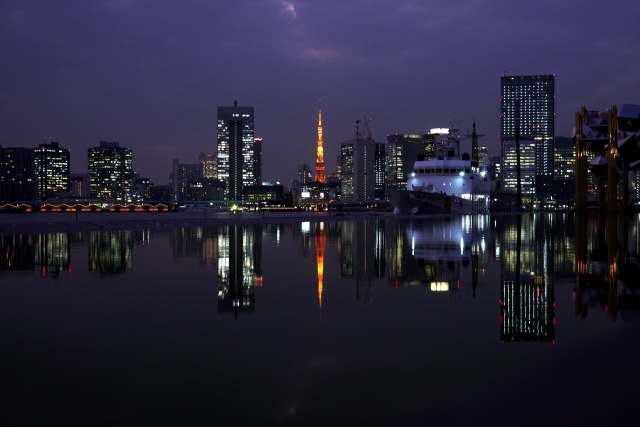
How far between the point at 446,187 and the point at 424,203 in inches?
367

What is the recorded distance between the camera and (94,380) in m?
5.68

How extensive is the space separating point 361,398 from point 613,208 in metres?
63.7

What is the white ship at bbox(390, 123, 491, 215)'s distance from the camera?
75.9 m

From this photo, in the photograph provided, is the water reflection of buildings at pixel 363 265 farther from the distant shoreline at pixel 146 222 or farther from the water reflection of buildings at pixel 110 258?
the distant shoreline at pixel 146 222

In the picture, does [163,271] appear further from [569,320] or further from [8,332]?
[569,320]

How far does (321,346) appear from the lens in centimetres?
702

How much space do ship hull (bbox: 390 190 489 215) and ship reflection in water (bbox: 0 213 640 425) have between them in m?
60.9

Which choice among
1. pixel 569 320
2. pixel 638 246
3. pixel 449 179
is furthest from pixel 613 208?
pixel 569 320

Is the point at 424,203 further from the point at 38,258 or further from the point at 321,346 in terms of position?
the point at 321,346

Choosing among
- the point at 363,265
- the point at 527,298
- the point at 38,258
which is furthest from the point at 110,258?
the point at 527,298

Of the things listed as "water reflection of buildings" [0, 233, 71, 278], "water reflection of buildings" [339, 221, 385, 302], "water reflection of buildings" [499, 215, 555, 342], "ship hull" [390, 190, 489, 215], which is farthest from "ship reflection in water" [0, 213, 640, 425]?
"ship hull" [390, 190, 489, 215]

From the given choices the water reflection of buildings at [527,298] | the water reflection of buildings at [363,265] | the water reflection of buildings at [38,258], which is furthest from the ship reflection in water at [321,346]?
the water reflection of buildings at [38,258]

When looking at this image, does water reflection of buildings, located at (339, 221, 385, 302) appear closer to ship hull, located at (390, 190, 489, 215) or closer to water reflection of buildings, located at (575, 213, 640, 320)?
water reflection of buildings, located at (575, 213, 640, 320)

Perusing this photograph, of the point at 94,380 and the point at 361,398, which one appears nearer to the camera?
the point at 361,398
